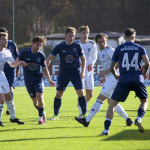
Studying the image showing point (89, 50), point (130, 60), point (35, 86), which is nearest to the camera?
point (130, 60)

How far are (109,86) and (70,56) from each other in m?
1.44

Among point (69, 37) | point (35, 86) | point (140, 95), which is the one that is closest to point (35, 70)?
point (35, 86)

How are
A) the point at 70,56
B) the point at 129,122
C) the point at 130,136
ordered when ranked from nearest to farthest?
the point at 130,136
the point at 129,122
the point at 70,56

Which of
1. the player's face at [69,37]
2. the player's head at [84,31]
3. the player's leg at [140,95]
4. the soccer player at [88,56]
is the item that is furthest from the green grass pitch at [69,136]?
the player's head at [84,31]

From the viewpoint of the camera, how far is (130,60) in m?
9.42

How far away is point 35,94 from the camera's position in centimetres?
1188

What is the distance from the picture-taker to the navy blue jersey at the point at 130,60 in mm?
9414

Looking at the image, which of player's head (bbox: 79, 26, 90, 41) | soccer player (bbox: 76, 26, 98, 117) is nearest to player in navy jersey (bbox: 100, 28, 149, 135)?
player's head (bbox: 79, 26, 90, 41)

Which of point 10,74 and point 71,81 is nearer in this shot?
point 71,81

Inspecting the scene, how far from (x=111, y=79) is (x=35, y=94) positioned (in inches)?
77.9

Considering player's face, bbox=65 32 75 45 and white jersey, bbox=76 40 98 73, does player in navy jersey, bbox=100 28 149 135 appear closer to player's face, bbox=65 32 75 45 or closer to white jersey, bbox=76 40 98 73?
player's face, bbox=65 32 75 45

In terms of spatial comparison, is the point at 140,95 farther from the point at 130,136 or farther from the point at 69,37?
the point at 69,37

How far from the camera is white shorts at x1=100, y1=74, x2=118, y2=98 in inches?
422

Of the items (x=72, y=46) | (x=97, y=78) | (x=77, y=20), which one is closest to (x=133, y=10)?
(x=77, y=20)
